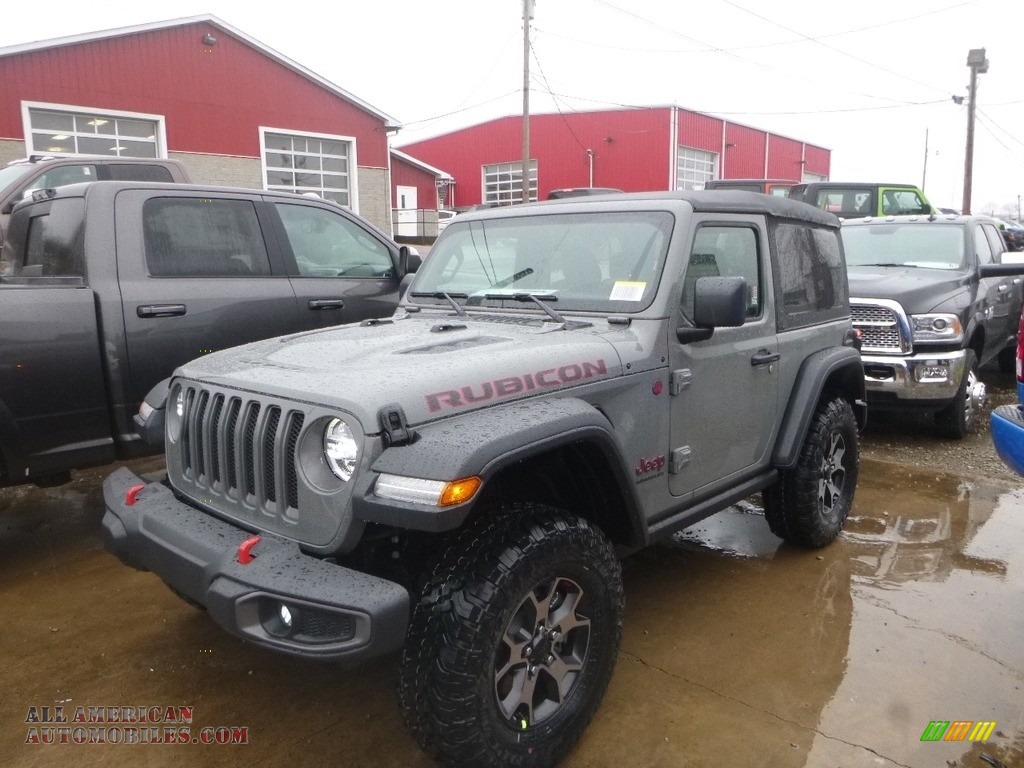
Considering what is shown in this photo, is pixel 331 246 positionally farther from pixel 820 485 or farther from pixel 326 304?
pixel 820 485

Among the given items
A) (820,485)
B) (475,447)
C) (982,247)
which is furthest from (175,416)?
(982,247)

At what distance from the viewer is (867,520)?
5016 millimetres

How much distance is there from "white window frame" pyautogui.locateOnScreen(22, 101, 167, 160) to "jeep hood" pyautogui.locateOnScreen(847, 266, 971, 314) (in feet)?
40.7

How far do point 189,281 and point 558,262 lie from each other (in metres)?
2.29

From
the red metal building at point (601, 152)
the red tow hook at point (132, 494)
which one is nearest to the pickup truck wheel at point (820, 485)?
the red tow hook at point (132, 494)

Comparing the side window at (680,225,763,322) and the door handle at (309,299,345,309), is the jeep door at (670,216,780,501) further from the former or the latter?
the door handle at (309,299,345,309)

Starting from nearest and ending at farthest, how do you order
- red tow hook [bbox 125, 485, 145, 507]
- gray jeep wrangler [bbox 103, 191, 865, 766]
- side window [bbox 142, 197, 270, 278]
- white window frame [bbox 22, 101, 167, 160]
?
gray jeep wrangler [bbox 103, 191, 865, 766] → red tow hook [bbox 125, 485, 145, 507] → side window [bbox 142, 197, 270, 278] → white window frame [bbox 22, 101, 167, 160]

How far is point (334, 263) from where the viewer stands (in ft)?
17.6

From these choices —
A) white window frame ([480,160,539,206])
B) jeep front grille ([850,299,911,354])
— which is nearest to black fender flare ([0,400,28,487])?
jeep front grille ([850,299,911,354])

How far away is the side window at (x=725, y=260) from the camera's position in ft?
11.0

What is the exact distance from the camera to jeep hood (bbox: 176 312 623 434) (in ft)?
7.98

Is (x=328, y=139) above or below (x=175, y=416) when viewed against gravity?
above

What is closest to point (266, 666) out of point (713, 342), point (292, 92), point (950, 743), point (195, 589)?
point (195, 589)

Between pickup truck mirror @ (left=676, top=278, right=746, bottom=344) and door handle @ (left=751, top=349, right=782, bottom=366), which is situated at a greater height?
pickup truck mirror @ (left=676, top=278, right=746, bottom=344)
